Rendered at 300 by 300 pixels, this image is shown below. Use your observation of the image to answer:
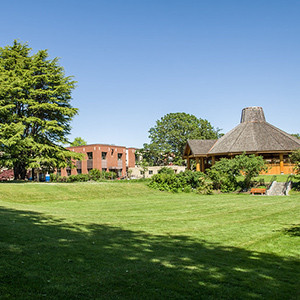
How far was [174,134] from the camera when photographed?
212 feet

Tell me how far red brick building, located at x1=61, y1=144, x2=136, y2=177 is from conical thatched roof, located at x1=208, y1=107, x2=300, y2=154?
955 inches

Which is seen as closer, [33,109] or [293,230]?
[293,230]

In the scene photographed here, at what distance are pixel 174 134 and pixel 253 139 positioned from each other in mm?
25992

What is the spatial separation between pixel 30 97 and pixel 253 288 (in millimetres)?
31979

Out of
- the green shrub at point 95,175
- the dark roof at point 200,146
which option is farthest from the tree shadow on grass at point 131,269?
the green shrub at point 95,175

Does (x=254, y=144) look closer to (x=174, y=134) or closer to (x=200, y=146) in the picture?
(x=200, y=146)

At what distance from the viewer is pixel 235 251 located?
7668 mm

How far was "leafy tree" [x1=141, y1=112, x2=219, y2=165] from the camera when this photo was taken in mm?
65062

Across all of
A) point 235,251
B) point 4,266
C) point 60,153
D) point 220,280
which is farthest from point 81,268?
point 60,153

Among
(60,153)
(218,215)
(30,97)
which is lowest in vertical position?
(218,215)

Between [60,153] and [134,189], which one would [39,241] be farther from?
[60,153]

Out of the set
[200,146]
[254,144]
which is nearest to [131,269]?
[254,144]

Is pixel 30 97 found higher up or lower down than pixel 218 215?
higher up

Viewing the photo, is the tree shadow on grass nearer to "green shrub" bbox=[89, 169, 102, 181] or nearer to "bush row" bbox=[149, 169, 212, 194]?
"bush row" bbox=[149, 169, 212, 194]
